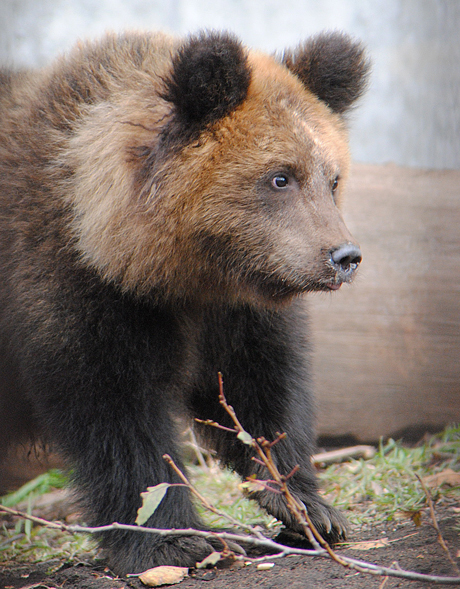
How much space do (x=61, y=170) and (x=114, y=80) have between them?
0.51 metres

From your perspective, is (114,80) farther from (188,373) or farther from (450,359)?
(450,359)

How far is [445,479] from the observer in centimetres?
379

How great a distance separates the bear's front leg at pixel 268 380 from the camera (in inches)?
134

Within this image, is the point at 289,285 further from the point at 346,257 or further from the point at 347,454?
the point at 347,454

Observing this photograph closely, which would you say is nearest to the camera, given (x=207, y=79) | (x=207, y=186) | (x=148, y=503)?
(x=148, y=503)

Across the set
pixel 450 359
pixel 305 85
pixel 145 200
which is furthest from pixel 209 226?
pixel 450 359

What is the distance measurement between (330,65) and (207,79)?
0.87m

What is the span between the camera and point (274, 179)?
2.99m

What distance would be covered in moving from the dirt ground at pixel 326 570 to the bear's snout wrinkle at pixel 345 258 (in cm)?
112

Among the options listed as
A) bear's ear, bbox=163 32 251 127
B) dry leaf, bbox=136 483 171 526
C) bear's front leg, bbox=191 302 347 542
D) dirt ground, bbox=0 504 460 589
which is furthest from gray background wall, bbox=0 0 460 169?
dry leaf, bbox=136 483 171 526

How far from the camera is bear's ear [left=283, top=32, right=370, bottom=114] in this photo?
3.35 m

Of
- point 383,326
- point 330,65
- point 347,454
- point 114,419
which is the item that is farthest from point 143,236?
point 347,454

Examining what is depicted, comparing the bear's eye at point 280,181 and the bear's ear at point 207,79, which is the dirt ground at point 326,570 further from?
the bear's ear at point 207,79

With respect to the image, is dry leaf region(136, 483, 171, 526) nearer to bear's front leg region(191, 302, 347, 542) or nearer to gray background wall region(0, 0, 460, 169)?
bear's front leg region(191, 302, 347, 542)
